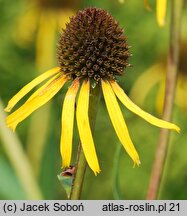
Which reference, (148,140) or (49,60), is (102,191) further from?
(49,60)

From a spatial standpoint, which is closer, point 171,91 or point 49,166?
point 171,91

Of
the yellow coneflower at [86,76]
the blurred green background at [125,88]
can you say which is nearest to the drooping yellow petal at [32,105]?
the yellow coneflower at [86,76]

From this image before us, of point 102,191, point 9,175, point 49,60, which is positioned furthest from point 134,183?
point 9,175

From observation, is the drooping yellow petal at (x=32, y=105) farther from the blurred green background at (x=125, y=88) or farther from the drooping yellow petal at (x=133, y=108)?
the blurred green background at (x=125, y=88)

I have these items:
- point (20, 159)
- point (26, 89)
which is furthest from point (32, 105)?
point (20, 159)

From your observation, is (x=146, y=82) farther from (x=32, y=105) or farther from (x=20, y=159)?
(x=32, y=105)

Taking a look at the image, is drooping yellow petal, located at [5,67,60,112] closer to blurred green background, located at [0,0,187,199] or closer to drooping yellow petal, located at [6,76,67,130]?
drooping yellow petal, located at [6,76,67,130]

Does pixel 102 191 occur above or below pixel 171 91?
below
